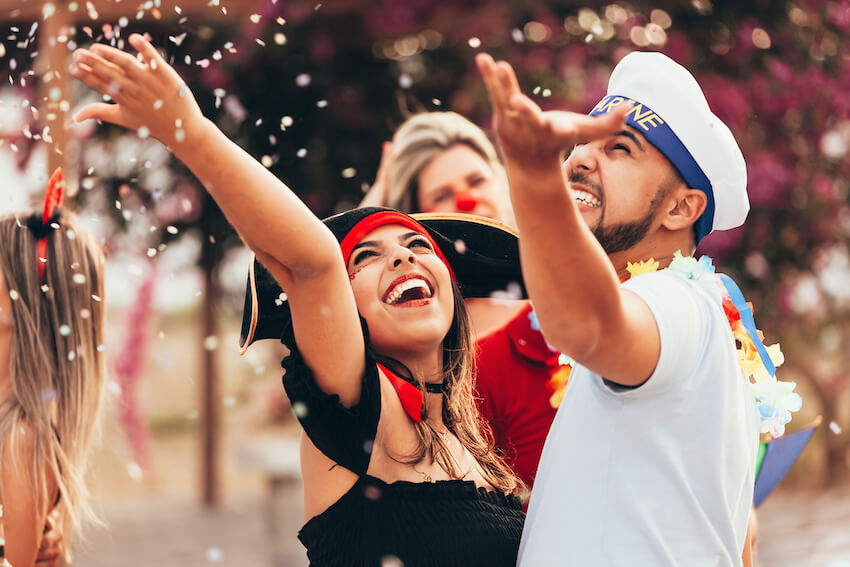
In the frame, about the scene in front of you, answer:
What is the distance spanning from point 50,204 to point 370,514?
120cm

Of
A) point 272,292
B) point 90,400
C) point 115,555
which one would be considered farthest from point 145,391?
point 272,292

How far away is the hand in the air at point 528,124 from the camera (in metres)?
1.10

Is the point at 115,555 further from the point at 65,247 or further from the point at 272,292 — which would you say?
the point at 272,292

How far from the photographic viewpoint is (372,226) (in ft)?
5.97

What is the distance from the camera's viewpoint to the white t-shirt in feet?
4.55

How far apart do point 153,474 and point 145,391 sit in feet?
7.80

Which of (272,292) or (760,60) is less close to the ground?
(272,292)

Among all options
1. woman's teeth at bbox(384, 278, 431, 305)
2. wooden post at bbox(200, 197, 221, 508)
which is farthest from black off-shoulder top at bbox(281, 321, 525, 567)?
wooden post at bbox(200, 197, 221, 508)

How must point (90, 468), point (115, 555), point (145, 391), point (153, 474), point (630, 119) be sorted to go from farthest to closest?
point (145, 391) → point (153, 474) → point (115, 555) → point (90, 468) → point (630, 119)

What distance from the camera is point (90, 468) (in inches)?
107

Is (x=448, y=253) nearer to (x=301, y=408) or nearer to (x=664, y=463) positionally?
(x=301, y=408)

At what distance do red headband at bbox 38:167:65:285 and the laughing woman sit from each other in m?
0.83

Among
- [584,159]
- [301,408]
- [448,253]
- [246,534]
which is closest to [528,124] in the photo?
[584,159]

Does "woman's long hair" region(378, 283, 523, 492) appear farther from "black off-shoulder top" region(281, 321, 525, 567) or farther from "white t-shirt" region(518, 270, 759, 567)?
"white t-shirt" region(518, 270, 759, 567)
